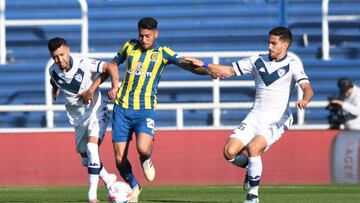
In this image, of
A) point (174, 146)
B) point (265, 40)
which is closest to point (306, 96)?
point (174, 146)

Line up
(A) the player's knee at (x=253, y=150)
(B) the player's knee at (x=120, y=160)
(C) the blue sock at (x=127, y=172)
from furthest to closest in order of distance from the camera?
1. (C) the blue sock at (x=127, y=172)
2. (B) the player's knee at (x=120, y=160)
3. (A) the player's knee at (x=253, y=150)

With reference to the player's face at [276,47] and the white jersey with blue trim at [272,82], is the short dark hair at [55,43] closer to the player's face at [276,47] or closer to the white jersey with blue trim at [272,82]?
the white jersey with blue trim at [272,82]

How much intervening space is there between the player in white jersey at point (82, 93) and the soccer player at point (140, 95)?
0.86 ft

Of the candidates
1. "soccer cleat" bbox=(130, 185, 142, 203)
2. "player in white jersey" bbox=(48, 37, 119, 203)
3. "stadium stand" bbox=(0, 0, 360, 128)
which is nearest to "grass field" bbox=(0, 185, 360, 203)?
"soccer cleat" bbox=(130, 185, 142, 203)

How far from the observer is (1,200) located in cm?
1377

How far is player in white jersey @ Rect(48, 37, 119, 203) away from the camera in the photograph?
1311 cm

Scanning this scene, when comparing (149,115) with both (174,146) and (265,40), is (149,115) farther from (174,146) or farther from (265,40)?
(265,40)

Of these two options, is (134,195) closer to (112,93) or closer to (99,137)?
(99,137)

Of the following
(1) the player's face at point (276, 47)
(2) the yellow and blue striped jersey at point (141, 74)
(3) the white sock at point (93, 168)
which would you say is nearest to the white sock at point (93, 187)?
(3) the white sock at point (93, 168)

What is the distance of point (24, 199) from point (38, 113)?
7092mm

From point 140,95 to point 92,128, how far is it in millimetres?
766

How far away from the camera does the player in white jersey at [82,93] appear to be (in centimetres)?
1311

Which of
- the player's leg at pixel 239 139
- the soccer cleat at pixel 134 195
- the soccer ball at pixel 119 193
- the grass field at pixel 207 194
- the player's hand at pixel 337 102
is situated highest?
the player's hand at pixel 337 102

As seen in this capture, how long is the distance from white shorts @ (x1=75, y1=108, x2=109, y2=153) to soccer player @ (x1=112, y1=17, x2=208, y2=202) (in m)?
0.27
